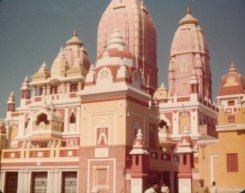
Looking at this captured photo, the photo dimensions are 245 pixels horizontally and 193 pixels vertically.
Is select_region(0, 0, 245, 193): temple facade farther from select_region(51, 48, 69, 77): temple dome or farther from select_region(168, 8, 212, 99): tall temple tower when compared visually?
select_region(168, 8, 212, 99): tall temple tower

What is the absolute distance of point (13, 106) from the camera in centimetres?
3200

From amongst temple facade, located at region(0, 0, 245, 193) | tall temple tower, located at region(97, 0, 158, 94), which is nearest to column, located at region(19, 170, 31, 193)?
temple facade, located at region(0, 0, 245, 193)

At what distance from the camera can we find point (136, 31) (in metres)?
28.7

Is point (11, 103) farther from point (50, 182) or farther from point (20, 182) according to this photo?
point (50, 182)

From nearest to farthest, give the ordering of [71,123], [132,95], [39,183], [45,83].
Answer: [132,95] → [39,183] → [71,123] → [45,83]

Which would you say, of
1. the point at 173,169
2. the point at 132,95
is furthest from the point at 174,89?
the point at 132,95

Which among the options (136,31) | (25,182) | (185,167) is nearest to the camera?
Result: (185,167)

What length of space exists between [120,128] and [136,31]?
1269 cm

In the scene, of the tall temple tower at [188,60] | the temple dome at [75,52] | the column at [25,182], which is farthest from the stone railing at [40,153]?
the tall temple tower at [188,60]

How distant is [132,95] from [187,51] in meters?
14.0

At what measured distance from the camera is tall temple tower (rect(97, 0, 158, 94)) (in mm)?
28641

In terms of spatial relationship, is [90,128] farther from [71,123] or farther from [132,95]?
[71,123]

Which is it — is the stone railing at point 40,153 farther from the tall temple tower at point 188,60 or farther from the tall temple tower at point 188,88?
the tall temple tower at point 188,60

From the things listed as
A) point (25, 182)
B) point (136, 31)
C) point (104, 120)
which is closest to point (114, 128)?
point (104, 120)
